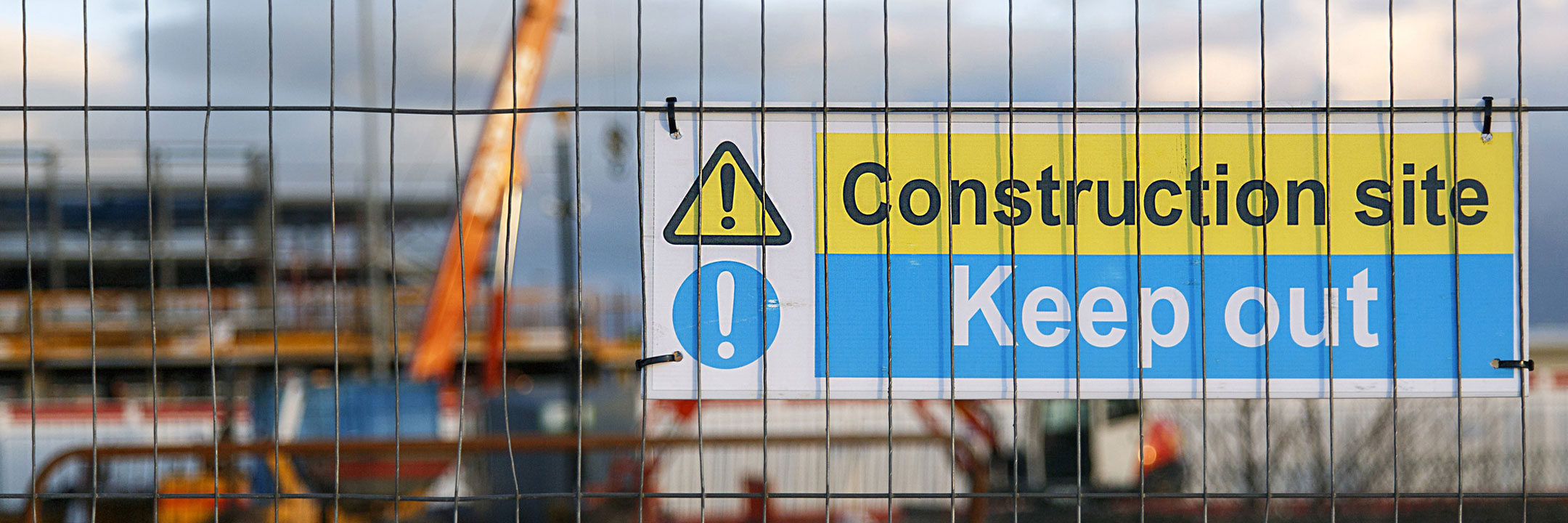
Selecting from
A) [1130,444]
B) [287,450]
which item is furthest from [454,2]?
[1130,444]

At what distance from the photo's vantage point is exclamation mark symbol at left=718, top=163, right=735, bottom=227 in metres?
2.44

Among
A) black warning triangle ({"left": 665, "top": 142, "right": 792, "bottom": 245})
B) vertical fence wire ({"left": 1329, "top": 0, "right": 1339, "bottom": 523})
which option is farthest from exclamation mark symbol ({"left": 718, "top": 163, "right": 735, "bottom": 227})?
vertical fence wire ({"left": 1329, "top": 0, "right": 1339, "bottom": 523})

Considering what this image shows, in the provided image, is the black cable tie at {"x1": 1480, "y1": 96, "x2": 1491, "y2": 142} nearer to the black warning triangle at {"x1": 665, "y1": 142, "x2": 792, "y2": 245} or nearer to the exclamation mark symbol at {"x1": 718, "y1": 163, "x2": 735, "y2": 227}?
the black warning triangle at {"x1": 665, "y1": 142, "x2": 792, "y2": 245}

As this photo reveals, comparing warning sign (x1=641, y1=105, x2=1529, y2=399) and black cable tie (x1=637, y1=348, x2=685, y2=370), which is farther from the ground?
warning sign (x1=641, y1=105, x2=1529, y2=399)

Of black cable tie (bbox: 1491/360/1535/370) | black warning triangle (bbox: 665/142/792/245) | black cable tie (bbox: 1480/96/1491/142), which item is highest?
black cable tie (bbox: 1480/96/1491/142)

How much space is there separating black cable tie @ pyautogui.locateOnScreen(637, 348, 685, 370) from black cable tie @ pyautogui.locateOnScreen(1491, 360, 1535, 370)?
197cm

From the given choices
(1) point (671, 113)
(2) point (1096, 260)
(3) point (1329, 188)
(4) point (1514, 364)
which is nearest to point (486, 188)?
(1) point (671, 113)

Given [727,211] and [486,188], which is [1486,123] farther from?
[486,188]

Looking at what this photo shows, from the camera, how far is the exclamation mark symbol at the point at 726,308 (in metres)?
2.43

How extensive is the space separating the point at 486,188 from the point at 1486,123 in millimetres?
3204

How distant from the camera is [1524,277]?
7.88ft

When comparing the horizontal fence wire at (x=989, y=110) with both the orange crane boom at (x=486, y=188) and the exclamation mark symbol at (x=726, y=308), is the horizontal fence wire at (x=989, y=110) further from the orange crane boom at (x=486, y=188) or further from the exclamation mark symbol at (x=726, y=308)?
the orange crane boom at (x=486, y=188)

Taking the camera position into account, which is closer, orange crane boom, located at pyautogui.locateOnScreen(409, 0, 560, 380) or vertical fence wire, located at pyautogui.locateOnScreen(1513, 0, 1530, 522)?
vertical fence wire, located at pyautogui.locateOnScreen(1513, 0, 1530, 522)

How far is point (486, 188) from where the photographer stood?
389 centimetres
